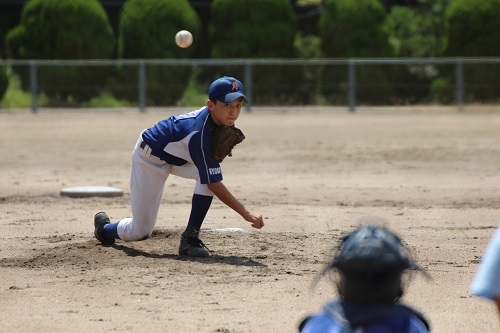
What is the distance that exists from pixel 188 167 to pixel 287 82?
1964 cm

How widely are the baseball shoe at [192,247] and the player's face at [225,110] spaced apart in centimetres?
81

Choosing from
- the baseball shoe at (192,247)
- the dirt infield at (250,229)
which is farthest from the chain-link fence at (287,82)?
the baseball shoe at (192,247)

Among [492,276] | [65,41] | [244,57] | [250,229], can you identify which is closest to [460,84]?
[244,57]

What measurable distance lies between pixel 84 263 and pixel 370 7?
2137cm

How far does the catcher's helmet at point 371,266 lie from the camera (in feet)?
7.88

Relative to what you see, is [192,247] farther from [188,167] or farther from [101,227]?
[101,227]

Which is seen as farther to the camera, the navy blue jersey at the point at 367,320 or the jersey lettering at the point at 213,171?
the jersey lettering at the point at 213,171

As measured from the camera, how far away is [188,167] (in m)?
6.94

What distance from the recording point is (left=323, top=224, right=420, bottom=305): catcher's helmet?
7.88 ft

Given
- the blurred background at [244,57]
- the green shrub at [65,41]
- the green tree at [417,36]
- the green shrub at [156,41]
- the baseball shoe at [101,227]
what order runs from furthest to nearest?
the green tree at [417,36] → the green shrub at [156,41] → the green shrub at [65,41] → the blurred background at [244,57] → the baseball shoe at [101,227]

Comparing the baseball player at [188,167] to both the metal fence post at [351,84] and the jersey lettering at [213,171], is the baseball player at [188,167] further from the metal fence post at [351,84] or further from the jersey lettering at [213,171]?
the metal fence post at [351,84]

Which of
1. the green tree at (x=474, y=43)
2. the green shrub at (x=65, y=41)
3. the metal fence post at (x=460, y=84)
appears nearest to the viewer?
the metal fence post at (x=460, y=84)

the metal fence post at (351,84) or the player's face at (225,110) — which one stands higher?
the player's face at (225,110)

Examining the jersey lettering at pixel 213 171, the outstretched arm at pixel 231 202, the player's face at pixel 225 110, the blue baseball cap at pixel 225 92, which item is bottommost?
the outstretched arm at pixel 231 202
